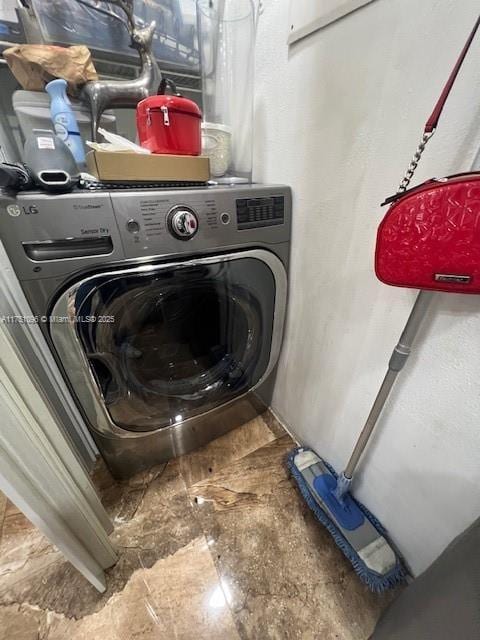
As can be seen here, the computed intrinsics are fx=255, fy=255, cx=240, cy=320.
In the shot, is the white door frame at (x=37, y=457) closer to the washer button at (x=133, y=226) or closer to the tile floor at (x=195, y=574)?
the tile floor at (x=195, y=574)

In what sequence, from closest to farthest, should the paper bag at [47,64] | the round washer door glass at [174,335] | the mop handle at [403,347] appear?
the mop handle at [403,347], the round washer door glass at [174,335], the paper bag at [47,64]

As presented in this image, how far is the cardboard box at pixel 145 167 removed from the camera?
21.0 inches

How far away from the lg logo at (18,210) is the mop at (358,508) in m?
0.69

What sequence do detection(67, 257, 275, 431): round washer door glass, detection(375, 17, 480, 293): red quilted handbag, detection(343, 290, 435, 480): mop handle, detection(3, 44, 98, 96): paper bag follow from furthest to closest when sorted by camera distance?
detection(3, 44, 98, 96): paper bag, detection(67, 257, 275, 431): round washer door glass, detection(343, 290, 435, 480): mop handle, detection(375, 17, 480, 293): red quilted handbag

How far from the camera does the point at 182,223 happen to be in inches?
21.8

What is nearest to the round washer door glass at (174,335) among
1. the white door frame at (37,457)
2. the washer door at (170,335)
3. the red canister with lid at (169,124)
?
the washer door at (170,335)

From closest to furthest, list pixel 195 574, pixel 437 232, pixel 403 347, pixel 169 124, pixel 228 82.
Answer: pixel 437 232, pixel 403 347, pixel 169 124, pixel 195 574, pixel 228 82

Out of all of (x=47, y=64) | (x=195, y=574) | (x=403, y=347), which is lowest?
(x=195, y=574)

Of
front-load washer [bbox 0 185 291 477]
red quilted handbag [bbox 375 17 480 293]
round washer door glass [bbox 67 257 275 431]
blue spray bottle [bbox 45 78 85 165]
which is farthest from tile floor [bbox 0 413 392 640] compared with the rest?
blue spray bottle [bbox 45 78 85 165]

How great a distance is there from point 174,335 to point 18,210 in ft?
1.41

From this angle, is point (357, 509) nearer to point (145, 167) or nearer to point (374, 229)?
point (374, 229)

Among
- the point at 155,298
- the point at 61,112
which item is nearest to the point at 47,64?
the point at 61,112

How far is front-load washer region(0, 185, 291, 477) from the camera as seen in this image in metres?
0.48

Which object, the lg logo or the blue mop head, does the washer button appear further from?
the blue mop head
